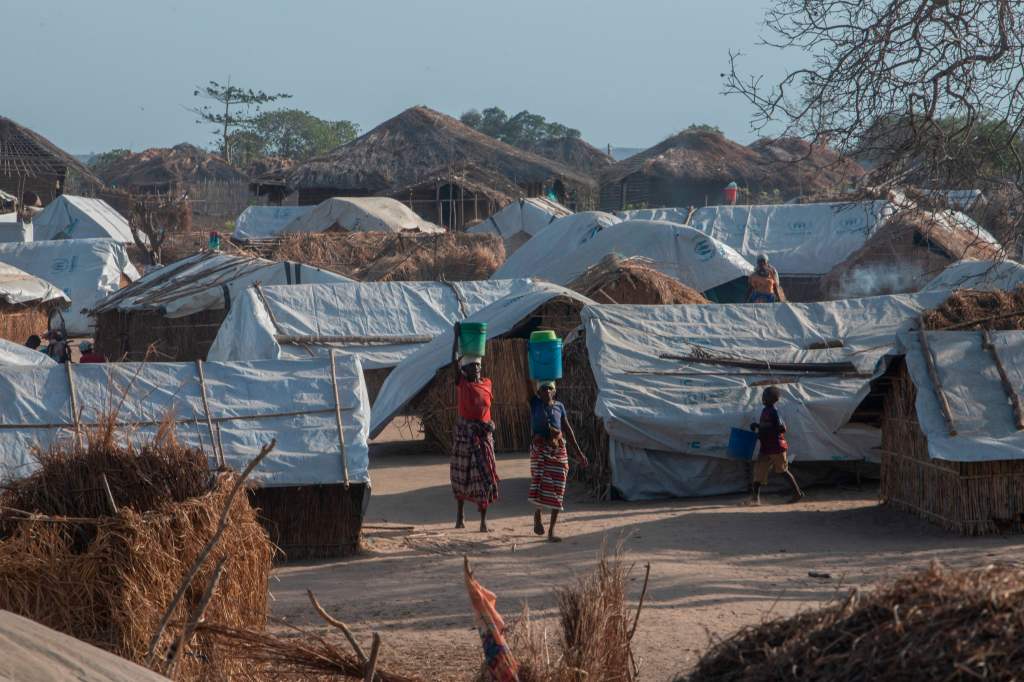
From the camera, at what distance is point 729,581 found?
307 inches

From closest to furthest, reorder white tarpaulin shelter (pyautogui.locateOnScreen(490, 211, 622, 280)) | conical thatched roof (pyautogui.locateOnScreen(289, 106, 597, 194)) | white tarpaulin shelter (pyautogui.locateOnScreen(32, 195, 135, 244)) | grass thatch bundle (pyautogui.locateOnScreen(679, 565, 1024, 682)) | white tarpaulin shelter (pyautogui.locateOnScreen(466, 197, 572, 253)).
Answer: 1. grass thatch bundle (pyautogui.locateOnScreen(679, 565, 1024, 682))
2. white tarpaulin shelter (pyautogui.locateOnScreen(490, 211, 622, 280))
3. white tarpaulin shelter (pyautogui.locateOnScreen(466, 197, 572, 253))
4. white tarpaulin shelter (pyautogui.locateOnScreen(32, 195, 135, 244))
5. conical thatched roof (pyautogui.locateOnScreen(289, 106, 597, 194))

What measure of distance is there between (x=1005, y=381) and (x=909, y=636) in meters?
7.21

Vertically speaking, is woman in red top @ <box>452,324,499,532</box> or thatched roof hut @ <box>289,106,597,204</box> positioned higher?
thatched roof hut @ <box>289,106,597,204</box>

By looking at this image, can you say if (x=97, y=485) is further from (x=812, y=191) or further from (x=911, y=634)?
(x=812, y=191)

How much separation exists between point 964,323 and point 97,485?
755 cm

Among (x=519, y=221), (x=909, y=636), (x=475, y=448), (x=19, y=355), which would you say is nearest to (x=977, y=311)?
(x=475, y=448)

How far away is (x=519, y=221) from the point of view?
108ft

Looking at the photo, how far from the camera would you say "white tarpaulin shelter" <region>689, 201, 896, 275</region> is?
89.3 feet

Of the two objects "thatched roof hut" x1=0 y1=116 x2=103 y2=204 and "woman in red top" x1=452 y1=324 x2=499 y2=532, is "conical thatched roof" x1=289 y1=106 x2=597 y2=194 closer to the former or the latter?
"thatched roof hut" x1=0 y1=116 x2=103 y2=204

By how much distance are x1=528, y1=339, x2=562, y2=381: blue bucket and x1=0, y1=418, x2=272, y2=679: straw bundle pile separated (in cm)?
479

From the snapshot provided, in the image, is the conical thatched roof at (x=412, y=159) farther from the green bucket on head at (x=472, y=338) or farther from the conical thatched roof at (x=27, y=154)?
the green bucket on head at (x=472, y=338)

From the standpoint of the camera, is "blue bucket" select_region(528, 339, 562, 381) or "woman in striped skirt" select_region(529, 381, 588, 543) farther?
"blue bucket" select_region(528, 339, 562, 381)

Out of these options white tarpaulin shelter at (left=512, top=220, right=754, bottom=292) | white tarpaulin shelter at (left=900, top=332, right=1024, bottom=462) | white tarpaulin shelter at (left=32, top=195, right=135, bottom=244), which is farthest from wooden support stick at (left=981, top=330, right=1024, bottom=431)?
white tarpaulin shelter at (left=32, top=195, right=135, bottom=244)

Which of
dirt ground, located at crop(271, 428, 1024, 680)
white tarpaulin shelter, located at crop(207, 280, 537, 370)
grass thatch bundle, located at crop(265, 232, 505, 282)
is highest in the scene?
grass thatch bundle, located at crop(265, 232, 505, 282)
